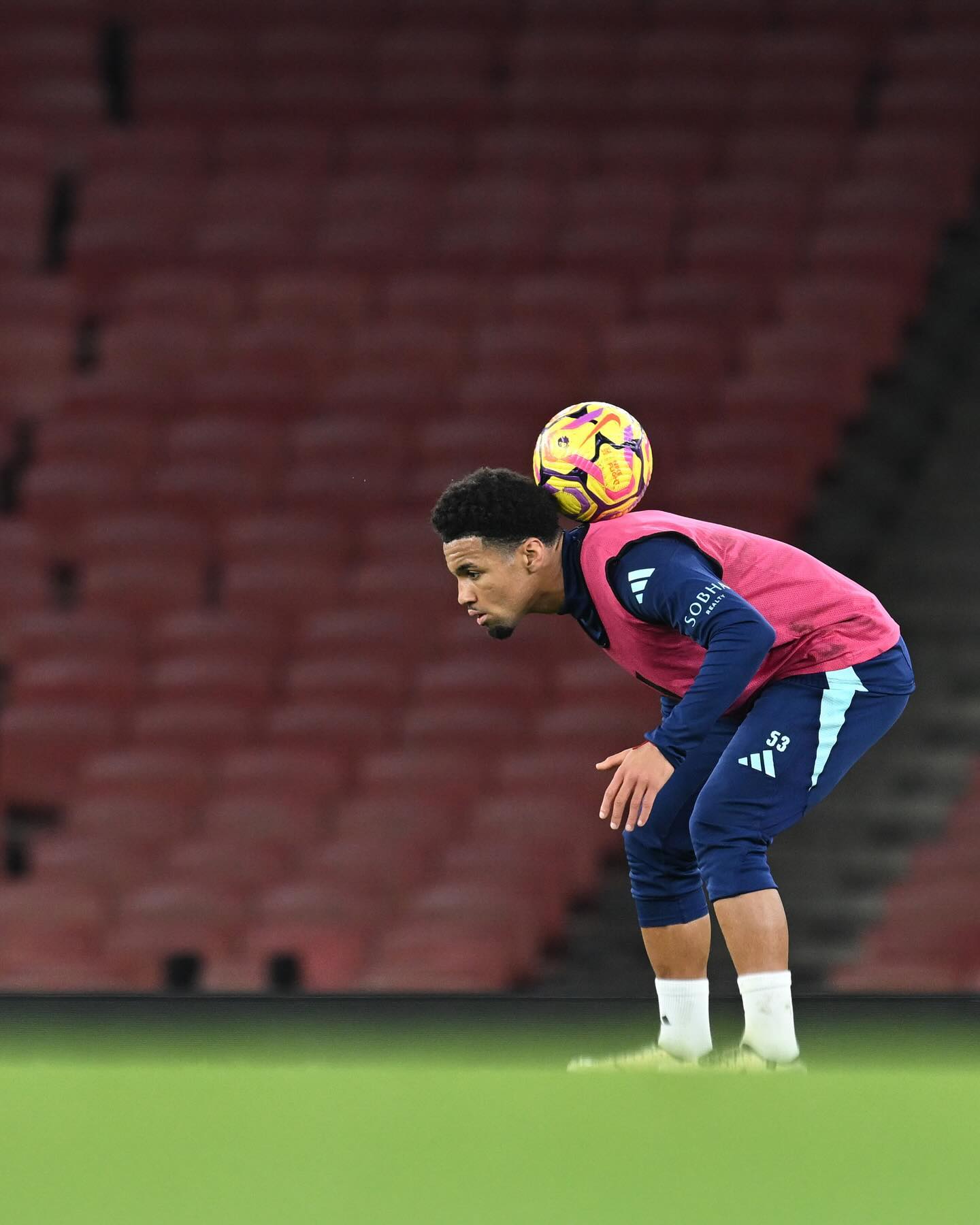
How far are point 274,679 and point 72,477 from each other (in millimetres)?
1331

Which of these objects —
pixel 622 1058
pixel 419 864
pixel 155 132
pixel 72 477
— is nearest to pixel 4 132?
pixel 155 132

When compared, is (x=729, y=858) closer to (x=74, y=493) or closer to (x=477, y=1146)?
(x=477, y=1146)

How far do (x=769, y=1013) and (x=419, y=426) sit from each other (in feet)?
15.4

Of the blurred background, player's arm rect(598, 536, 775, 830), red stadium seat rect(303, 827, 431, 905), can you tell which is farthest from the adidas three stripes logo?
red stadium seat rect(303, 827, 431, 905)

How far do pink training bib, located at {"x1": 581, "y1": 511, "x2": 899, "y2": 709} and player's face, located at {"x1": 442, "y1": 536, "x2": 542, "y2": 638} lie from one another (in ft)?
0.38

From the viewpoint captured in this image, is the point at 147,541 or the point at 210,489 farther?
the point at 210,489

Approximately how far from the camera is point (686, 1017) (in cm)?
345

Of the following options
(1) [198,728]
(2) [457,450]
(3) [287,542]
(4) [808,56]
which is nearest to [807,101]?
(4) [808,56]

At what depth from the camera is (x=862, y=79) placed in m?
8.38

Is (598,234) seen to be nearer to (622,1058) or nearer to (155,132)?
(155,132)

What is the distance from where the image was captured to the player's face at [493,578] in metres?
3.27

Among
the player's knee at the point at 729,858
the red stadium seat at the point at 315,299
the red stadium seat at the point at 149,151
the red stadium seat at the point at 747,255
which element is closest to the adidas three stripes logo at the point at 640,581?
the player's knee at the point at 729,858

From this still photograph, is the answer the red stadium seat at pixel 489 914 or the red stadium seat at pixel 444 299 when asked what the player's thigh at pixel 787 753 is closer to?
the red stadium seat at pixel 489 914

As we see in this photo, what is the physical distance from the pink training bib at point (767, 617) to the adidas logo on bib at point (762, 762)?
147 mm
